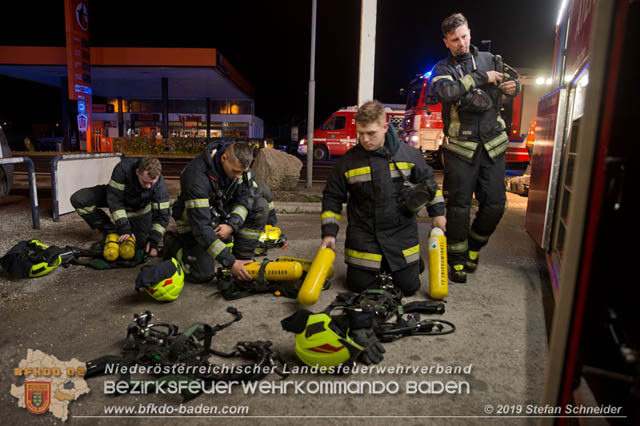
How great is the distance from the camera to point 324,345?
2.29 metres

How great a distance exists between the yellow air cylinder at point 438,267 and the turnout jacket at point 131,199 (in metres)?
2.86

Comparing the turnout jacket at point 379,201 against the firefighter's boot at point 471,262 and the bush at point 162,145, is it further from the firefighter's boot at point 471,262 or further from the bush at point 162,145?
the bush at point 162,145

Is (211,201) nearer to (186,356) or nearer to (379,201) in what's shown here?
(379,201)

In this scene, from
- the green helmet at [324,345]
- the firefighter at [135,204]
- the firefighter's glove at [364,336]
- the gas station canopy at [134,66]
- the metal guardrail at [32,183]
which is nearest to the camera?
the green helmet at [324,345]

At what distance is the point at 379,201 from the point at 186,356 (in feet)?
6.01

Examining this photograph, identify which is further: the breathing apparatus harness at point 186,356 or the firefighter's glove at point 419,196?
the firefighter's glove at point 419,196

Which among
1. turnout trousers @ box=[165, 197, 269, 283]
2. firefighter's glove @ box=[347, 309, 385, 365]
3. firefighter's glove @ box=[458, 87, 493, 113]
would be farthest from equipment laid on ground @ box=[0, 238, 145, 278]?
firefighter's glove @ box=[458, 87, 493, 113]

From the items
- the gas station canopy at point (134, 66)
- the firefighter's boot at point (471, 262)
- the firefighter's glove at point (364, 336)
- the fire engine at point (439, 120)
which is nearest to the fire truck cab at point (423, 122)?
the fire engine at point (439, 120)

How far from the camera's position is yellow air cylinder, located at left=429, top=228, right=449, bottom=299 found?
3416 mm

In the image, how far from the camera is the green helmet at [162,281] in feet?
10.5

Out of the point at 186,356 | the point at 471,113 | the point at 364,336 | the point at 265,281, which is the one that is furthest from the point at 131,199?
the point at 471,113

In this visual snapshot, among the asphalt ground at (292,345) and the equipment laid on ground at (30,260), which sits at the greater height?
the equipment laid on ground at (30,260)

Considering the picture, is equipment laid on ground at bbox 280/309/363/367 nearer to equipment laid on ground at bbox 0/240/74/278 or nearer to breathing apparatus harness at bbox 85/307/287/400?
breathing apparatus harness at bbox 85/307/287/400

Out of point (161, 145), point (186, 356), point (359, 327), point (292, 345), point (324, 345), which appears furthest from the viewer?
point (161, 145)
